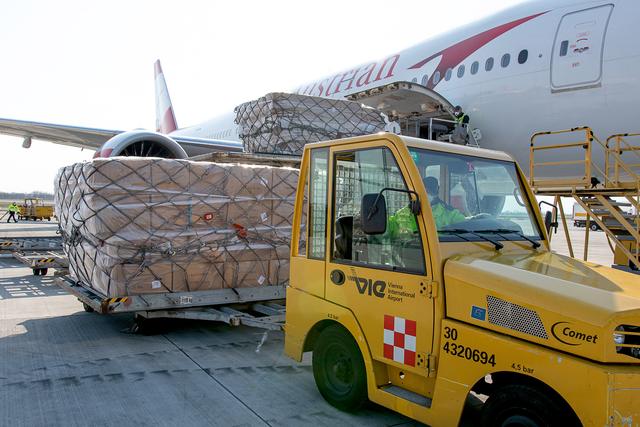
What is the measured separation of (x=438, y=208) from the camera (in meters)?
3.51

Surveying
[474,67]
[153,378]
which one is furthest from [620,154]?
[153,378]

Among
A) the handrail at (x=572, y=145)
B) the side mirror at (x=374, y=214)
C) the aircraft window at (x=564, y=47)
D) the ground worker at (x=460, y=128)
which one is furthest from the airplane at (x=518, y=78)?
the side mirror at (x=374, y=214)

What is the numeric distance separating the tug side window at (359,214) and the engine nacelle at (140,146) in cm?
779

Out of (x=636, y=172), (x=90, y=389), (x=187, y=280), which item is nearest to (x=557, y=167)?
(x=636, y=172)

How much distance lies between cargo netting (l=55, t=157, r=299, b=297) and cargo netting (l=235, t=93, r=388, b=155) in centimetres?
274

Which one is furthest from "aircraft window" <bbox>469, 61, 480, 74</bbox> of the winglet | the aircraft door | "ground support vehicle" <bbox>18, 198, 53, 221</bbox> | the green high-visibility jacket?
"ground support vehicle" <bbox>18, 198, 53, 221</bbox>

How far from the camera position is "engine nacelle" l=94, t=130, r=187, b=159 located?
34.7ft

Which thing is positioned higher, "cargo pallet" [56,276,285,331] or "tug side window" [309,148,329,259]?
"tug side window" [309,148,329,259]

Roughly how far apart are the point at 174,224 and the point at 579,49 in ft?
21.9

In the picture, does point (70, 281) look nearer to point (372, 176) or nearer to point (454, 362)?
point (372, 176)

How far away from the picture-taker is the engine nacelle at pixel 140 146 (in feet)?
34.7

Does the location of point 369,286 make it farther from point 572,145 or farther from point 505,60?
point 505,60

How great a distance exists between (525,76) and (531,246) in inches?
236

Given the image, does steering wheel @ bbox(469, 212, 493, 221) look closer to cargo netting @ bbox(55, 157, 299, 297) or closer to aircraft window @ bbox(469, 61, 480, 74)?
cargo netting @ bbox(55, 157, 299, 297)
